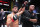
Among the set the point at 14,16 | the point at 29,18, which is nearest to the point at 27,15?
the point at 29,18

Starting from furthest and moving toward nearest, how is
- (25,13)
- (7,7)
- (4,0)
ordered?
(4,0) < (7,7) < (25,13)

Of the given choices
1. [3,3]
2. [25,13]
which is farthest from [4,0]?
[25,13]

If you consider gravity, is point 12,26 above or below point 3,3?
below

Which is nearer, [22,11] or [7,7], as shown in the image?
[22,11]

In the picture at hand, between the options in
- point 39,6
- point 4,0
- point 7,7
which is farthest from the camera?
point 4,0

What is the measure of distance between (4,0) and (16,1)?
40 centimetres

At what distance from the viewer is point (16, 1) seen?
7.20 feet

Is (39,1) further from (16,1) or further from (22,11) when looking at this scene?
(22,11)

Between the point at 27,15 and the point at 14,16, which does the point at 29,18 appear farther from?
the point at 14,16

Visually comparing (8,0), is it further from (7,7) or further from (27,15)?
(27,15)

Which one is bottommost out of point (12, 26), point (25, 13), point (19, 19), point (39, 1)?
point (12, 26)

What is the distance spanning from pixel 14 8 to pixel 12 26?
0.33 meters

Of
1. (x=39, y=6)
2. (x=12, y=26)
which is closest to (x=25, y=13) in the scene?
(x=12, y=26)

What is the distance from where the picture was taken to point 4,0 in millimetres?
2463
